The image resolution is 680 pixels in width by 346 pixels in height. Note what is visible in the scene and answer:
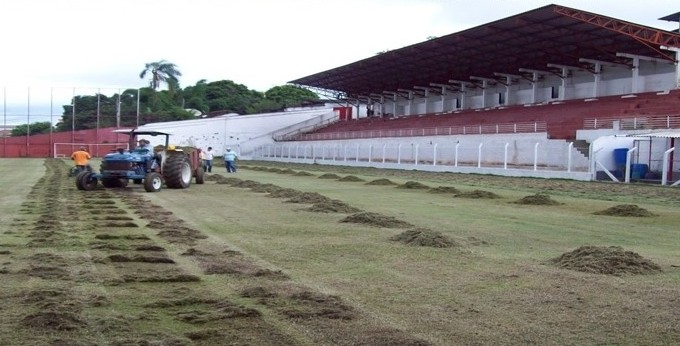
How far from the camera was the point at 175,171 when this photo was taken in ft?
75.6

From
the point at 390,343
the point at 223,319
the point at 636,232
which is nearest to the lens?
the point at 390,343

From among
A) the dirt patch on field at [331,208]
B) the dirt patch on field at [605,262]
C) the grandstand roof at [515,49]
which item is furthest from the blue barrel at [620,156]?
the dirt patch on field at [605,262]

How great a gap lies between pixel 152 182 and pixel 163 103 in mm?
93426

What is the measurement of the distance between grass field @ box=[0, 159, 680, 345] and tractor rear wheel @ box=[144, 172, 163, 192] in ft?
18.7

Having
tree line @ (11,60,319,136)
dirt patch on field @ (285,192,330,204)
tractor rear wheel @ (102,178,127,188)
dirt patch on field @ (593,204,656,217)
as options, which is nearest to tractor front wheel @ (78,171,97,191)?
tractor rear wheel @ (102,178,127,188)

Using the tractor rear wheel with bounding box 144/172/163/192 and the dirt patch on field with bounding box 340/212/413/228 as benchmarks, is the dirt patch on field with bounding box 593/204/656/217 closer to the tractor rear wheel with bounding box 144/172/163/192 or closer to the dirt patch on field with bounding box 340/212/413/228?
the dirt patch on field with bounding box 340/212/413/228

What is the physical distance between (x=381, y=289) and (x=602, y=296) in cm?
230

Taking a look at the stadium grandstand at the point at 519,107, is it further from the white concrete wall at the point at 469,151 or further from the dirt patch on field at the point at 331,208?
the dirt patch on field at the point at 331,208

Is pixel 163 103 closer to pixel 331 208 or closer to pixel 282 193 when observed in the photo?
pixel 282 193

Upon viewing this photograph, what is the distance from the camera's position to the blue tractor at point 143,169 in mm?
21859

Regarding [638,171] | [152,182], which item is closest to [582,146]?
[638,171]

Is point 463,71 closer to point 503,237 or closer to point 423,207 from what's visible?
point 423,207

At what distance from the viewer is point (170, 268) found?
8477 mm

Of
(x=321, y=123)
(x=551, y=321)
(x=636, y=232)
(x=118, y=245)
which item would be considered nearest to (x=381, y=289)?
(x=551, y=321)
